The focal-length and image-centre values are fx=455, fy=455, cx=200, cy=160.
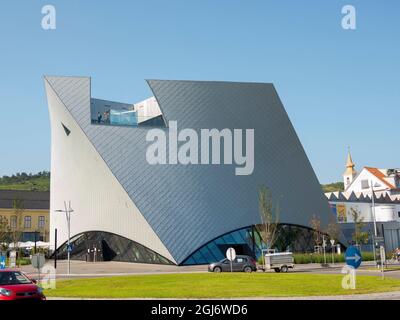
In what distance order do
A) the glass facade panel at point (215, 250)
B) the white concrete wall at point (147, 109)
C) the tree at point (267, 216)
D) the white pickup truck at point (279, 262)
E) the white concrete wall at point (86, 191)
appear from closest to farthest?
the white pickup truck at point (279, 262)
the tree at point (267, 216)
the glass facade panel at point (215, 250)
the white concrete wall at point (86, 191)
the white concrete wall at point (147, 109)

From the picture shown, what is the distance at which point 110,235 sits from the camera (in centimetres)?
5553

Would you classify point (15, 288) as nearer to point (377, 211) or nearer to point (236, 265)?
point (236, 265)

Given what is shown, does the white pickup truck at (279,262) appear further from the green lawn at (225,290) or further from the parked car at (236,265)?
the green lawn at (225,290)

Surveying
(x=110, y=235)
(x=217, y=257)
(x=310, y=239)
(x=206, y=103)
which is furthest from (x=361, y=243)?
(x=110, y=235)

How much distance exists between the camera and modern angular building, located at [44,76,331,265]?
5024cm

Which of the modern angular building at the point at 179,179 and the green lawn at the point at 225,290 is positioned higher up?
the modern angular building at the point at 179,179

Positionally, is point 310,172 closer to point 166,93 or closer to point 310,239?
point 310,239

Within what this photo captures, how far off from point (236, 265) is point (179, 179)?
1670 centimetres

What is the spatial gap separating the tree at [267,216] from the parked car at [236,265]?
360 inches

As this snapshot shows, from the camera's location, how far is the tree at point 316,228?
54.2 m

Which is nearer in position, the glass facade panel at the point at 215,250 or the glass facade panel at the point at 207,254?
the glass facade panel at the point at 207,254

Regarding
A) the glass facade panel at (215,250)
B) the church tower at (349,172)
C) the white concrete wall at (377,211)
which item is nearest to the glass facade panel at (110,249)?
the glass facade panel at (215,250)

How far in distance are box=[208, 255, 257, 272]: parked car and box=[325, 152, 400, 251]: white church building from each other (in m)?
21.8
